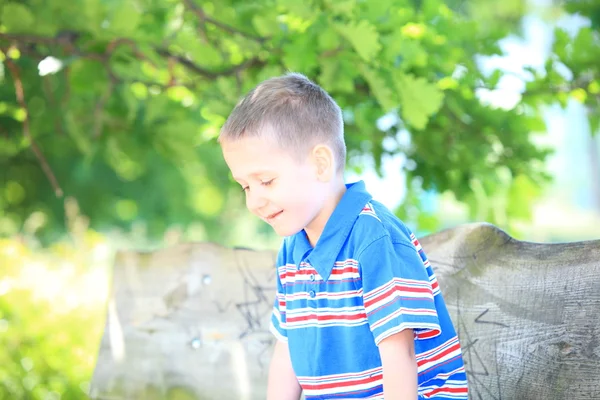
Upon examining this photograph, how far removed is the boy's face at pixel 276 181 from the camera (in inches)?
60.9

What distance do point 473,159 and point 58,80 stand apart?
7.42 ft

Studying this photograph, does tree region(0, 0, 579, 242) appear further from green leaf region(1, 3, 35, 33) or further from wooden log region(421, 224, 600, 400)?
wooden log region(421, 224, 600, 400)

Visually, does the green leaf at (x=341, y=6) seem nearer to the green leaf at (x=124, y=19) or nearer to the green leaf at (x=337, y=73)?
the green leaf at (x=337, y=73)

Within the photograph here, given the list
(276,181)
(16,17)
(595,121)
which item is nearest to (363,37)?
(276,181)

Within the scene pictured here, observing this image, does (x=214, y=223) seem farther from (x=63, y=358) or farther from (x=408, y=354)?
(x=408, y=354)

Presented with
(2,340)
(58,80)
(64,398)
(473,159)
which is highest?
(58,80)

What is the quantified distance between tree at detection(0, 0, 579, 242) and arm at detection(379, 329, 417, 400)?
935 millimetres

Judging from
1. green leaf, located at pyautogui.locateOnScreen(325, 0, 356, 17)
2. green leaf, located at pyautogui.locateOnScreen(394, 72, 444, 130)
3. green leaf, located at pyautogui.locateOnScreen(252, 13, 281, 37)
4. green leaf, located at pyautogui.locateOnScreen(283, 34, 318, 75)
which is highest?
green leaf, located at pyautogui.locateOnScreen(252, 13, 281, 37)

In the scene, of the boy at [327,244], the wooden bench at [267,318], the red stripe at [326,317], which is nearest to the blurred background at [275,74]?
the wooden bench at [267,318]

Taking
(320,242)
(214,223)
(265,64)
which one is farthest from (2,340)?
(214,223)

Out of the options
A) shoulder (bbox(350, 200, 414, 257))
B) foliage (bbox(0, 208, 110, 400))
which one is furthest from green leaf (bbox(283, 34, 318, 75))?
foliage (bbox(0, 208, 110, 400))

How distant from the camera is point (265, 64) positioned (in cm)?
269

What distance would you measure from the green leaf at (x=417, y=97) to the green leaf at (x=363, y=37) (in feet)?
0.55

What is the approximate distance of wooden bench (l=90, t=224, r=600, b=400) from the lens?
1655 millimetres
